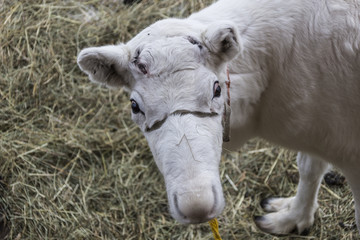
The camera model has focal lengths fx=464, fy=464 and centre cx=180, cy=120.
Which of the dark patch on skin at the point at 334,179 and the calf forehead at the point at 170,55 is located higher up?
the calf forehead at the point at 170,55

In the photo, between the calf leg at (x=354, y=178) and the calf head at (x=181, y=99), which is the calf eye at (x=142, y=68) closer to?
the calf head at (x=181, y=99)

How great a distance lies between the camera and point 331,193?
15.6 feet

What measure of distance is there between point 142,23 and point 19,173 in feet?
8.75

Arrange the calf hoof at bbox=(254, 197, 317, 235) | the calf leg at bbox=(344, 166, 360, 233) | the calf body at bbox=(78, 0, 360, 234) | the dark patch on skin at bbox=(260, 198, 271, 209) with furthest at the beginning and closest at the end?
the dark patch on skin at bbox=(260, 198, 271, 209)
the calf hoof at bbox=(254, 197, 317, 235)
the calf leg at bbox=(344, 166, 360, 233)
the calf body at bbox=(78, 0, 360, 234)

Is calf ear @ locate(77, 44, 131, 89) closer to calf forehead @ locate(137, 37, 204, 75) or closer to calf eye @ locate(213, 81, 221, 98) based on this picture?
calf forehead @ locate(137, 37, 204, 75)

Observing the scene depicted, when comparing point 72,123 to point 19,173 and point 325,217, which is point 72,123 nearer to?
point 19,173

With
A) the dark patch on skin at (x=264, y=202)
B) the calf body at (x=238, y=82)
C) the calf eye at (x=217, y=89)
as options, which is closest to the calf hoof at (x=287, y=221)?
the dark patch on skin at (x=264, y=202)

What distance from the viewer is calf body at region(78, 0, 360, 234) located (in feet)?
8.18

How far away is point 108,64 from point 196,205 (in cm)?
118

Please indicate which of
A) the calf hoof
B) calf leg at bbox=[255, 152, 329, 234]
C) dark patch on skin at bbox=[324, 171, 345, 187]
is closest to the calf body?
calf leg at bbox=[255, 152, 329, 234]

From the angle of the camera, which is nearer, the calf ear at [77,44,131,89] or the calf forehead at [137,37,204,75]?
the calf forehead at [137,37,204,75]

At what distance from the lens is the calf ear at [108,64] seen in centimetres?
289

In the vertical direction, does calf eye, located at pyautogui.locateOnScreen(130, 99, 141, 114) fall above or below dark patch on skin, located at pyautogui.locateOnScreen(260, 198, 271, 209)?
above

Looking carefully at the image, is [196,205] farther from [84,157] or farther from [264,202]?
[84,157]
